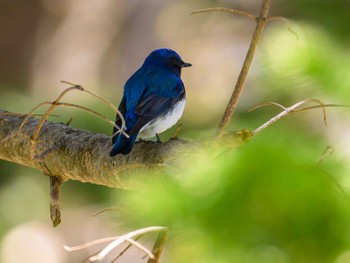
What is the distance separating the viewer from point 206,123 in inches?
229

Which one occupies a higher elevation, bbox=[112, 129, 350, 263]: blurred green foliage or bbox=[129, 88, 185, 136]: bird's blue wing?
bbox=[112, 129, 350, 263]: blurred green foliage

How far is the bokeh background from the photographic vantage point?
75 cm

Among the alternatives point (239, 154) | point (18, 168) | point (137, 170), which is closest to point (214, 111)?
point (18, 168)

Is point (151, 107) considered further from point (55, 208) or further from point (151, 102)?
point (55, 208)

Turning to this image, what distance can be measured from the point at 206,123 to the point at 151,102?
2576mm

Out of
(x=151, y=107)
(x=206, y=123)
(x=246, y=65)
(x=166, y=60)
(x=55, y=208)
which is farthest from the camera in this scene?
(x=206, y=123)

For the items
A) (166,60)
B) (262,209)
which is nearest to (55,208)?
Result: (166,60)

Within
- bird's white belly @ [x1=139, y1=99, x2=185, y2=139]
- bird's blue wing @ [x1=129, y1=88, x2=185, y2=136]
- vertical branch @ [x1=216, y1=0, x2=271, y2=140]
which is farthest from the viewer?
bird's white belly @ [x1=139, y1=99, x2=185, y2=139]

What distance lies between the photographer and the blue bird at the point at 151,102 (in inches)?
122

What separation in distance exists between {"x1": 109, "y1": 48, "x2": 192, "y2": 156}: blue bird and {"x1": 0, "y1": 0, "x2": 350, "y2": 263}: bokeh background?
17cm

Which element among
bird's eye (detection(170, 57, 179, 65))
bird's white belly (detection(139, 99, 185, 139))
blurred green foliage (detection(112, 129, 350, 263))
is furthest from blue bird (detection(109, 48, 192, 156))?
blurred green foliage (detection(112, 129, 350, 263))

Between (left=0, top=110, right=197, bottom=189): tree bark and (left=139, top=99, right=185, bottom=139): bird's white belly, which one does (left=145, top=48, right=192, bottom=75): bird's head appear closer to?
(left=139, top=99, right=185, bottom=139): bird's white belly

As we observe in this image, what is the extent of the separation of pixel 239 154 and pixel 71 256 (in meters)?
7.07

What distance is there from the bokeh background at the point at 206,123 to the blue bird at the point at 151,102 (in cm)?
17
